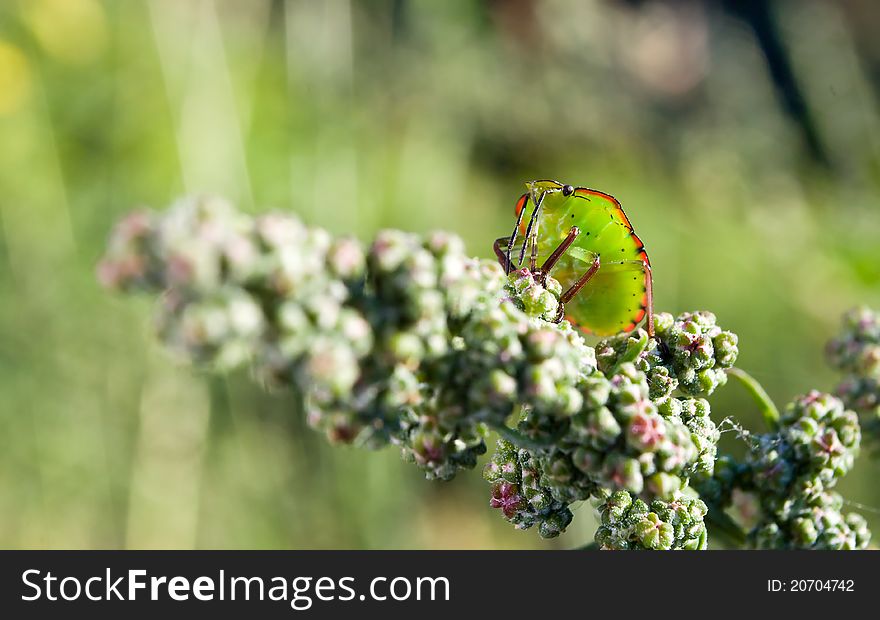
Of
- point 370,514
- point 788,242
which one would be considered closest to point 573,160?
point 788,242

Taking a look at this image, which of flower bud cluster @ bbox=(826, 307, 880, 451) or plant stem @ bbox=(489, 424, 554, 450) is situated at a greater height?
flower bud cluster @ bbox=(826, 307, 880, 451)

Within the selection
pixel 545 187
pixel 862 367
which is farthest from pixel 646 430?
pixel 862 367

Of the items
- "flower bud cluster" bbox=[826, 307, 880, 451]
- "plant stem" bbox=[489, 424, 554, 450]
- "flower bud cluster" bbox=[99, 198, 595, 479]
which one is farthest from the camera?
"flower bud cluster" bbox=[826, 307, 880, 451]

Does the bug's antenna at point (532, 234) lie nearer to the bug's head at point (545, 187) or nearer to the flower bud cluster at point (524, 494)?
the bug's head at point (545, 187)

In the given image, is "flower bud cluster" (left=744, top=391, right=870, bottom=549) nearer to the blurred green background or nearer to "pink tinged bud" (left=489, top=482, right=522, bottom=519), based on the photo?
"pink tinged bud" (left=489, top=482, right=522, bottom=519)

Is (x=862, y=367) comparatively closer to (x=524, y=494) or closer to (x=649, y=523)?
(x=649, y=523)

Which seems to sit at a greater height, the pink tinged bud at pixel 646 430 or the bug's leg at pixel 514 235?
the bug's leg at pixel 514 235

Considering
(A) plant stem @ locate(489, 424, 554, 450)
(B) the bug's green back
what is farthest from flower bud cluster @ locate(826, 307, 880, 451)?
(A) plant stem @ locate(489, 424, 554, 450)

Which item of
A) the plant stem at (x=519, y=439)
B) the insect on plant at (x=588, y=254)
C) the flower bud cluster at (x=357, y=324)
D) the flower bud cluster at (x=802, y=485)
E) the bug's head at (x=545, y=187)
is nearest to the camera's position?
the flower bud cluster at (x=357, y=324)

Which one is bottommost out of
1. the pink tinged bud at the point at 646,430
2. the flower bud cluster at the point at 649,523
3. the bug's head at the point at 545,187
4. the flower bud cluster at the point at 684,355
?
the flower bud cluster at the point at 649,523

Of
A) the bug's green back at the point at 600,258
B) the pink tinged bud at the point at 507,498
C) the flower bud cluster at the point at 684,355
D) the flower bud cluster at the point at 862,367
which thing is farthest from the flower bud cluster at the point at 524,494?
the flower bud cluster at the point at 862,367
